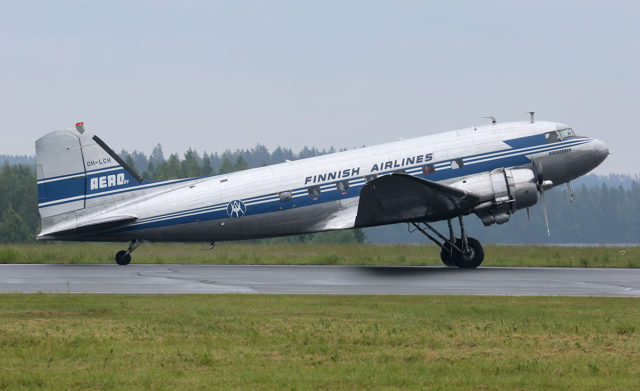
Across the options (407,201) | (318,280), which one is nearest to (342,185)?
(407,201)

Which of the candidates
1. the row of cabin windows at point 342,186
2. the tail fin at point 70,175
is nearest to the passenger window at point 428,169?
the row of cabin windows at point 342,186

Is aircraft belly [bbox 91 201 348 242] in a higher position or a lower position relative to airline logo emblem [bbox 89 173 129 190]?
lower

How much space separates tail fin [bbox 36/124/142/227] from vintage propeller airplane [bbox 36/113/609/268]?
0.03m

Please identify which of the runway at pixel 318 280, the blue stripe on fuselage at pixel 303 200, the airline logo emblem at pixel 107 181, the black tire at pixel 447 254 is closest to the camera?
the runway at pixel 318 280

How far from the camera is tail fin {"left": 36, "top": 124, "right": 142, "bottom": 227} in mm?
28078

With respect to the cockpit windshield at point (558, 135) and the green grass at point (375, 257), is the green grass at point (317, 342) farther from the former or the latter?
the green grass at point (375, 257)

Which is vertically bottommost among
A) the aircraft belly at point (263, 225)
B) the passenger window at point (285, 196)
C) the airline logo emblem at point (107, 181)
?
the aircraft belly at point (263, 225)

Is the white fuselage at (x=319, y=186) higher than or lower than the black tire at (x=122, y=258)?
higher

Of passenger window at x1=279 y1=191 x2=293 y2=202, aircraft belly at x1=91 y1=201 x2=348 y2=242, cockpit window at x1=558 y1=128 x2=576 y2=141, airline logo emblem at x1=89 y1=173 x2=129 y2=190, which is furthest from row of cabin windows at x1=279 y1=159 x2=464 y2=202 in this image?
airline logo emblem at x1=89 y1=173 x2=129 y2=190

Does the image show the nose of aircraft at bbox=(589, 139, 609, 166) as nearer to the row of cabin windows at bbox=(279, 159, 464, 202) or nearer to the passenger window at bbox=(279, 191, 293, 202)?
the row of cabin windows at bbox=(279, 159, 464, 202)

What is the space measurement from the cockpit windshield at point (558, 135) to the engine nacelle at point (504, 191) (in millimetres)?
1989

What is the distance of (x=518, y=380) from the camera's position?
34.2 ft

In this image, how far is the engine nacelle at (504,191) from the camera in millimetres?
26141

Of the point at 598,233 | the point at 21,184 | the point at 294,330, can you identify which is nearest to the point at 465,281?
the point at 294,330
